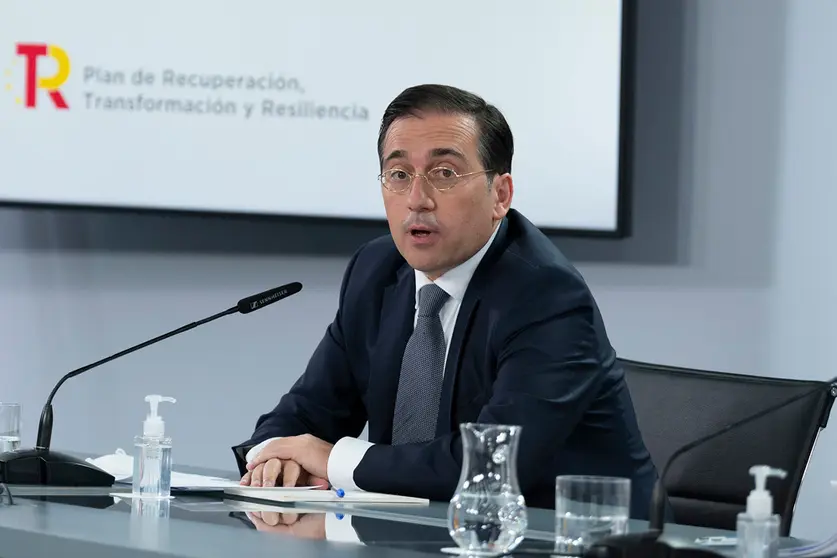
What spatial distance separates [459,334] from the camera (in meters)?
2.28

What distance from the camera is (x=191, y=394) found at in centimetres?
363

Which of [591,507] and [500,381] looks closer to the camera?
[591,507]

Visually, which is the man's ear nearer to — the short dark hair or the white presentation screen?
the short dark hair

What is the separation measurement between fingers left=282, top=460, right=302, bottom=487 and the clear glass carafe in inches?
28.9

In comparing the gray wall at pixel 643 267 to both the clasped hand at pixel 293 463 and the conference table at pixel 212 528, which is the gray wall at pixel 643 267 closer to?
the clasped hand at pixel 293 463

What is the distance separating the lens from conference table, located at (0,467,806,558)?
1.43 m

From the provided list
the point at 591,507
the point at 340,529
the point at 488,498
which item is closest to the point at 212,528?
the point at 340,529

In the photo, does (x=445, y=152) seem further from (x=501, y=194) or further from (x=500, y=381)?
(x=500, y=381)

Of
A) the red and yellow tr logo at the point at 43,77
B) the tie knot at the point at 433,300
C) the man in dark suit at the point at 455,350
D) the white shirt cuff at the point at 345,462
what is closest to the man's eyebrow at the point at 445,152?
the man in dark suit at the point at 455,350

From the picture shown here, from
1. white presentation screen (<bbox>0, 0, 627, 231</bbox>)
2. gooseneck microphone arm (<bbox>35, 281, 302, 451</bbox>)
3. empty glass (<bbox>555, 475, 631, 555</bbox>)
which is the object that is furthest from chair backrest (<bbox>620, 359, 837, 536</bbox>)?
white presentation screen (<bbox>0, 0, 627, 231</bbox>)

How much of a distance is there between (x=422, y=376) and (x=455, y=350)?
0.27 feet

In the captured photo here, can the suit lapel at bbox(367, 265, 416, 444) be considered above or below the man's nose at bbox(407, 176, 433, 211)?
below

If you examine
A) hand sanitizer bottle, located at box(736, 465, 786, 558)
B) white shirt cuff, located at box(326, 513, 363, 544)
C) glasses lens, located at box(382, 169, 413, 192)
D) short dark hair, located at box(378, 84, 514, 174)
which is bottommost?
white shirt cuff, located at box(326, 513, 363, 544)

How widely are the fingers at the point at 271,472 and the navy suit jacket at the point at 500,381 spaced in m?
Result: 0.14
